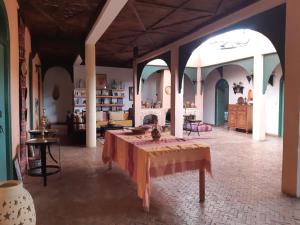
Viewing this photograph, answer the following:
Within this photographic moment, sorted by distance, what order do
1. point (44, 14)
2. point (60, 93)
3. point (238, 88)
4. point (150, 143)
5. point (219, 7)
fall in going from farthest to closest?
point (60, 93)
point (238, 88)
point (44, 14)
point (219, 7)
point (150, 143)

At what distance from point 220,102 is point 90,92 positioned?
8577mm

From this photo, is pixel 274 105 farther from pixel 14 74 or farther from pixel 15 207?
pixel 15 207

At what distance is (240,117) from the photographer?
11.1 meters

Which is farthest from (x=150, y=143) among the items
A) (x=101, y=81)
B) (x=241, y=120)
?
(x=101, y=81)

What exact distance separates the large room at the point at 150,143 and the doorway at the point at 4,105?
0.6 inches

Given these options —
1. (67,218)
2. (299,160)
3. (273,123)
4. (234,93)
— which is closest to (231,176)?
(299,160)

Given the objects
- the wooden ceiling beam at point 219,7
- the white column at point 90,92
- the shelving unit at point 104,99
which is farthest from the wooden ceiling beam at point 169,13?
the shelving unit at point 104,99

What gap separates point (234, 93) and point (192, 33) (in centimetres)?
647

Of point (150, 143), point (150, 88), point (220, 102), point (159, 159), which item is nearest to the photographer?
point (159, 159)

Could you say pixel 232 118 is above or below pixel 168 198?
above

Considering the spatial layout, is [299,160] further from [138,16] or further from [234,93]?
[234,93]

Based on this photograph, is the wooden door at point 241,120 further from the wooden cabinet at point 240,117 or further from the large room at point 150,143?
the large room at point 150,143

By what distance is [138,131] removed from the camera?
451 centimetres

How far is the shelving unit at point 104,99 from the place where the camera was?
39.5ft
